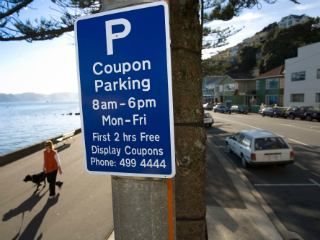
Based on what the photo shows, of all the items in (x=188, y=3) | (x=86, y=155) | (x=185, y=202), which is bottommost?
(x=185, y=202)

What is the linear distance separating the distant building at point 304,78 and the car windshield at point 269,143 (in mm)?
27479

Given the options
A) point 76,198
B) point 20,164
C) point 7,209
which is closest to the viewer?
point 7,209

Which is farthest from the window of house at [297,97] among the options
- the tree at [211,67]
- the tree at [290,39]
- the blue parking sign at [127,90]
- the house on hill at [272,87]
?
the blue parking sign at [127,90]

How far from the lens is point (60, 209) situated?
6.29 meters

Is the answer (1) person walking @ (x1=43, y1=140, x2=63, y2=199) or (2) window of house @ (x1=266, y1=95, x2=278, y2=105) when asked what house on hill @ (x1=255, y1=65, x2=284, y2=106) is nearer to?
(2) window of house @ (x1=266, y1=95, x2=278, y2=105)

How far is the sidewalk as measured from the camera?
4789mm

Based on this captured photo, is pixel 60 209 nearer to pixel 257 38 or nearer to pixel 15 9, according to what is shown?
pixel 15 9

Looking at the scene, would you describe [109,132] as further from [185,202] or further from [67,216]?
[67,216]

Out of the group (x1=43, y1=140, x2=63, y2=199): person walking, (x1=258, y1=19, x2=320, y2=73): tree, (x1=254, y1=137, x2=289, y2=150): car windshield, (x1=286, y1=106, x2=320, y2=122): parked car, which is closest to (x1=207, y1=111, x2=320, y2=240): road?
(x1=254, y1=137, x2=289, y2=150): car windshield

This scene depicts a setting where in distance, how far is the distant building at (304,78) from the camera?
1213 inches

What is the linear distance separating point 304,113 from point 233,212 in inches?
1044

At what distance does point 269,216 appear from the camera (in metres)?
5.69

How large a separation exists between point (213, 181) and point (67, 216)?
193 inches

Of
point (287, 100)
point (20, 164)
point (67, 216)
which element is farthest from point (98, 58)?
point (287, 100)
